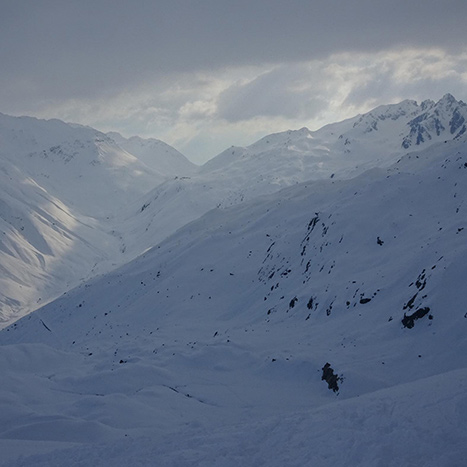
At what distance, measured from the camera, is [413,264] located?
26.3m

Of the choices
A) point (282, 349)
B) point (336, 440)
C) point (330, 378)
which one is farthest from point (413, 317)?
point (336, 440)

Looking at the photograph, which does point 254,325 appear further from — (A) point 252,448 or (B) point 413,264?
(A) point 252,448

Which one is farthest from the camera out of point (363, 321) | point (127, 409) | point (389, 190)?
point (389, 190)

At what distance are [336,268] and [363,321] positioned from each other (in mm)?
7435

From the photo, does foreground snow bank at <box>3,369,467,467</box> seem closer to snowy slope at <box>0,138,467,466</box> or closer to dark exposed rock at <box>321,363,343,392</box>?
snowy slope at <box>0,138,467,466</box>

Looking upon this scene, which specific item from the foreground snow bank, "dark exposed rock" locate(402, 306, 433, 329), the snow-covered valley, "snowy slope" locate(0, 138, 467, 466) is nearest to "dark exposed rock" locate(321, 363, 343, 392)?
the snow-covered valley

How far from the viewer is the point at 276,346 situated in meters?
25.7

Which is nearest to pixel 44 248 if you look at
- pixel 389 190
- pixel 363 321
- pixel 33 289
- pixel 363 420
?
pixel 33 289

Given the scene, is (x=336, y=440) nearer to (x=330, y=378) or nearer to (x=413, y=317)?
(x=330, y=378)

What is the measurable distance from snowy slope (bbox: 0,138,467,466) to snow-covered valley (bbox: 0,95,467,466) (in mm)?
86

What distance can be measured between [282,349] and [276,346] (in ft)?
2.58

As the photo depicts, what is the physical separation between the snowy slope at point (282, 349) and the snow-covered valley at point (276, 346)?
0.09 metres

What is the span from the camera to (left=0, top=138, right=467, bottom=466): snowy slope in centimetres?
1293

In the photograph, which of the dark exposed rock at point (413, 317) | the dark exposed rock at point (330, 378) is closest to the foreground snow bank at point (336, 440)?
the dark exposed rock at point (330, 378)
